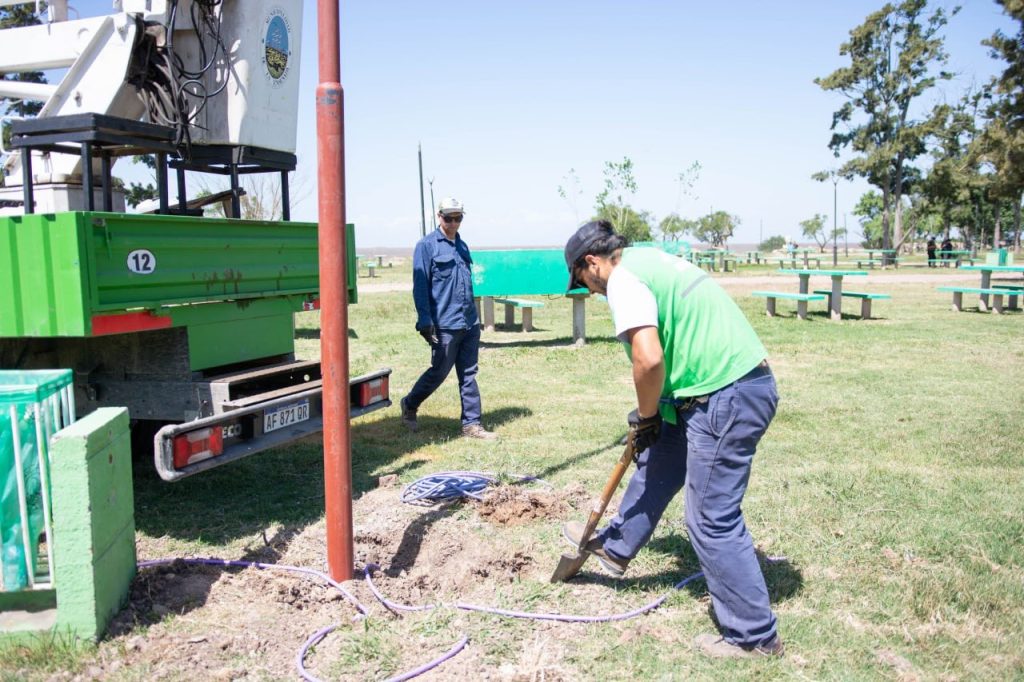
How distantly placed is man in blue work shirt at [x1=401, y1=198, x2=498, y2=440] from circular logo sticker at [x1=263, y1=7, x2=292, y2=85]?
155 cm

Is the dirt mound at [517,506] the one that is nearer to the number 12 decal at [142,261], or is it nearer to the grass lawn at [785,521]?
the grass lawn at [785,521]

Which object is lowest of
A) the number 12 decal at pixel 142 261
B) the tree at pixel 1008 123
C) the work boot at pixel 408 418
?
the work boot at pixel 408 418

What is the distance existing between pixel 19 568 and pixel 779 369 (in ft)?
27.0

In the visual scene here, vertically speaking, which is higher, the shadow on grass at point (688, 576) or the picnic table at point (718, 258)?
the picnic table at point (718, 258)

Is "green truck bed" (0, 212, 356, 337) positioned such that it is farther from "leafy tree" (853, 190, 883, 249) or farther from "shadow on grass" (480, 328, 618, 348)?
"leafy tree" (853, 190, 883, 249)

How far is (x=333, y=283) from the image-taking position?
11.4 feet

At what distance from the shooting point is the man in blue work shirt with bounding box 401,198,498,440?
20.7 ft

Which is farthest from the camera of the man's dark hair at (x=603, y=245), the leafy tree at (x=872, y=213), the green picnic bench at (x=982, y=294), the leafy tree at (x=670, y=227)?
the leafy tree at (x=872, y=213)

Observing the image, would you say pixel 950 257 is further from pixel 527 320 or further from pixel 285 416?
pixel 285 416

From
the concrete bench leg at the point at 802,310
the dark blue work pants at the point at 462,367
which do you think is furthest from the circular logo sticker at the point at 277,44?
the concrete bench leg at the point at 802,310

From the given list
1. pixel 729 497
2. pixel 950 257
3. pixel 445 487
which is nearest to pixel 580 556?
pixel 729 497

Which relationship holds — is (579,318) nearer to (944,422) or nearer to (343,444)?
(944,422)

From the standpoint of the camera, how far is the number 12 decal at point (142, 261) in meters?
3.93

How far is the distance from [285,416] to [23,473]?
5.31 feet
